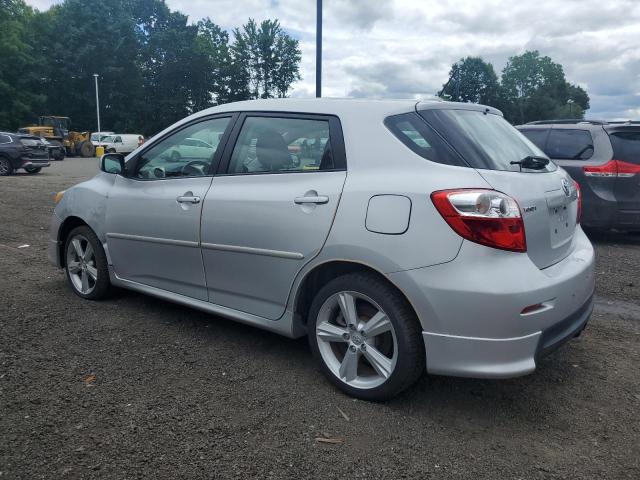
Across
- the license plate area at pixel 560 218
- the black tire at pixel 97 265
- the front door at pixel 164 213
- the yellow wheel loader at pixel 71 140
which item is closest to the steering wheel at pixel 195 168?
the front door at pixel 164 213

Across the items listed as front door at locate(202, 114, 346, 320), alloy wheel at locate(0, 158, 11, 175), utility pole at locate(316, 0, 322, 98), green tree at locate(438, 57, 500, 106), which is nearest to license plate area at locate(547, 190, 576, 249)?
front door at locate(202, 114, 346, 320)

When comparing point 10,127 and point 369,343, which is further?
point 10,127

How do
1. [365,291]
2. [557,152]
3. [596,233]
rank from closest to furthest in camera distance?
[365,291], [557,152], [596,233]

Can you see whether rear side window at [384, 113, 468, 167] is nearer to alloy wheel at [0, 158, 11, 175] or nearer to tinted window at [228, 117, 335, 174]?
tinted window at [228, 117, 335, 174]

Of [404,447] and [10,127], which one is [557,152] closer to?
[404,447]

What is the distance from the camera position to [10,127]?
48438mm

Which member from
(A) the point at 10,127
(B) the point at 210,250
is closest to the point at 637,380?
(B) the point at 210,250

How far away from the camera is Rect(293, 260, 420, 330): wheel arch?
2902 millimetres

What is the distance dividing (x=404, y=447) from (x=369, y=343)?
565 millimetres

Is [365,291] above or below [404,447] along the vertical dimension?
above

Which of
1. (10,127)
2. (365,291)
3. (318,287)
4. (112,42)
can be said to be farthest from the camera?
(112,42)

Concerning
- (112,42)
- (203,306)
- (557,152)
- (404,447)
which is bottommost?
(404,447)

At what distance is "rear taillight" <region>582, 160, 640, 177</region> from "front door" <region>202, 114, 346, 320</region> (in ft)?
17.9

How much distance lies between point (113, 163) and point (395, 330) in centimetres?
282
